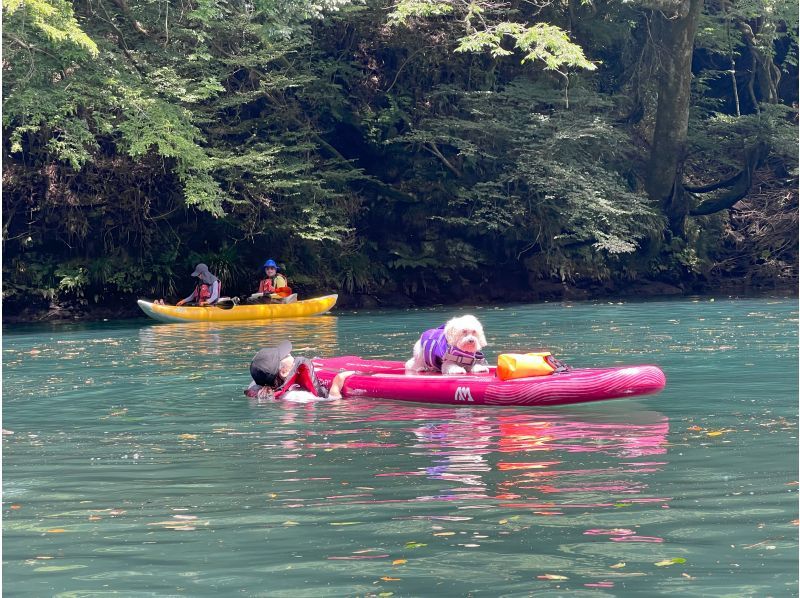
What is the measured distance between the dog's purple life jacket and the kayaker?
14400 mm

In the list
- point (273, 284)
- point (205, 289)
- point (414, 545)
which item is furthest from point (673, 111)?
point (414, 545)

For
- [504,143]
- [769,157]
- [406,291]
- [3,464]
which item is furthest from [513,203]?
[3,464]

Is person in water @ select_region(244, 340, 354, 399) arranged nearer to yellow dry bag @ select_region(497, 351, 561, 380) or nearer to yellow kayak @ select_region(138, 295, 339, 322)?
yellow dry bag @ select_region(497, 351, 561, 380)

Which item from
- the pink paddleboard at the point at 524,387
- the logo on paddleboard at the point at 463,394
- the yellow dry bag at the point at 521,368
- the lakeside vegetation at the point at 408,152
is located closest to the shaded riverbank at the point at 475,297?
the lakeside vegetation at the point at 408,152

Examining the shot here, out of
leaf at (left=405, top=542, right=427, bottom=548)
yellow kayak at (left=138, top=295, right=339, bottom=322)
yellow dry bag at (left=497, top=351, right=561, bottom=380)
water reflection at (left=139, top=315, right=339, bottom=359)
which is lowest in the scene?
leaf at (left=405, top=542, right=427, bottom=548)

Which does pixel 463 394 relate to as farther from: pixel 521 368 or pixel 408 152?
pixel 408 152

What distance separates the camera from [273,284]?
85.9 ft

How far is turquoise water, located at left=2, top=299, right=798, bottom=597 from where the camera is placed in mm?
5227

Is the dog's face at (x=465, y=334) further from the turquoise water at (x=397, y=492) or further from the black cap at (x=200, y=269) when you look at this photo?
the black cap at (x=200, y=269)

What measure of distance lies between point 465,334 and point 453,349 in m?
0.35

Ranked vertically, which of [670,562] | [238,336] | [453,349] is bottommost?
[670,562]

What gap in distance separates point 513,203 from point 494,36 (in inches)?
184

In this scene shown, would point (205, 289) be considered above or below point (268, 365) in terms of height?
above

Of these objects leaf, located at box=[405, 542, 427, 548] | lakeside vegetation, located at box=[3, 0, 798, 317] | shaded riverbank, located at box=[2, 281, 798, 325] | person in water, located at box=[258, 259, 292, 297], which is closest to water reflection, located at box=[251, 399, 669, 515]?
leaf, located at box=[405, 542, 427, 548]
